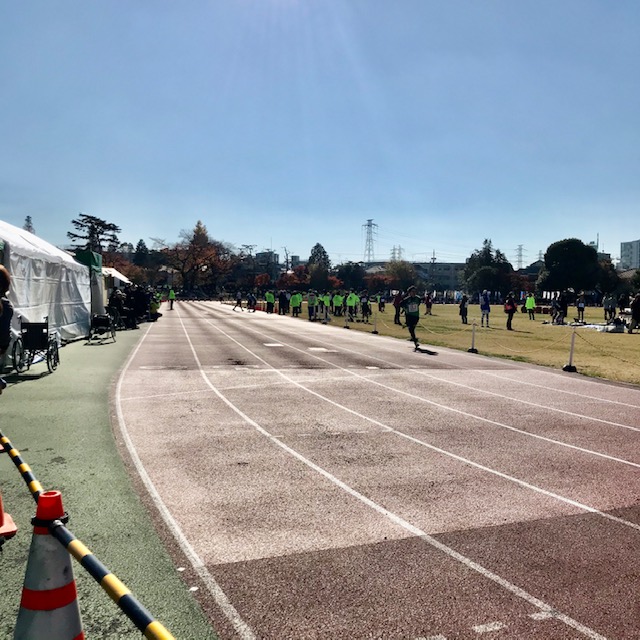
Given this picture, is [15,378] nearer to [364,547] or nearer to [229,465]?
[229,465]

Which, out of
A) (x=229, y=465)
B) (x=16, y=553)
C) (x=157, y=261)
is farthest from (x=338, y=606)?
(x=157, y=261)

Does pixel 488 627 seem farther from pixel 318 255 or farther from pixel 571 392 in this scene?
pixel 318 255

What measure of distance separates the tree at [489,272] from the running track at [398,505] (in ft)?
284

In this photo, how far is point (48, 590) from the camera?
2.53m

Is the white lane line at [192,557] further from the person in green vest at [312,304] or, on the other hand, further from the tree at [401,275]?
the tree at [401,275]

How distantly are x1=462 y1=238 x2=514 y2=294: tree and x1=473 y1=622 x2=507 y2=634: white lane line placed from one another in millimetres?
95809

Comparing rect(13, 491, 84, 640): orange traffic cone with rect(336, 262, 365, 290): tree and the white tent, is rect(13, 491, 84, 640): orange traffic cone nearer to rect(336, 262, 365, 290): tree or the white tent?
the white tent

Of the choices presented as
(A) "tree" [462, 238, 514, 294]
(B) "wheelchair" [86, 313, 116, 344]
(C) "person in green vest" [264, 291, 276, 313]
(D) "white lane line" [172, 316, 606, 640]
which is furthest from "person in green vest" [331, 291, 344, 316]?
(A) "tree" [462, 238, 514, 294]

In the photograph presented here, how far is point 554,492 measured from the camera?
574cm

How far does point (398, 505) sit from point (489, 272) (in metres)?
94.2

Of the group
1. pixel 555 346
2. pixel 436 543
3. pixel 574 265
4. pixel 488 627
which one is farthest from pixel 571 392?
pixel 574 265

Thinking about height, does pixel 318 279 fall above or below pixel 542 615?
above

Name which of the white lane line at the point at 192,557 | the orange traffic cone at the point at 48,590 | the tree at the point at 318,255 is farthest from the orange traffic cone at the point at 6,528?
the tree at the point at 318,255

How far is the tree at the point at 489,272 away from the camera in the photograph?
3743 inches
